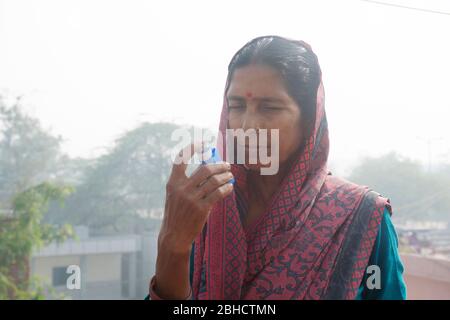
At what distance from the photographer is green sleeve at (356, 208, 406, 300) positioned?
76cm

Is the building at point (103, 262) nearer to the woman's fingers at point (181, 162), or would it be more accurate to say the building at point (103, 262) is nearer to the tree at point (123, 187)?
the tree at point (123, 187)

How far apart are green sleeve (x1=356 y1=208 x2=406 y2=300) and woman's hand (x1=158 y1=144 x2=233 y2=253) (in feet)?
0.95

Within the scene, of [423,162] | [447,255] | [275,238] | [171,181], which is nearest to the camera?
[171,181]

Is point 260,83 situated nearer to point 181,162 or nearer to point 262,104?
point 262,104

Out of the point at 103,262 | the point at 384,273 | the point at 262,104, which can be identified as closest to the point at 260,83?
the point at 262,104

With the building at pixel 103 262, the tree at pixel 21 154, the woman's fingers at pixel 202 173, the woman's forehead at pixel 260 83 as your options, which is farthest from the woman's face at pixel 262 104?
the tree at pixel 21 154

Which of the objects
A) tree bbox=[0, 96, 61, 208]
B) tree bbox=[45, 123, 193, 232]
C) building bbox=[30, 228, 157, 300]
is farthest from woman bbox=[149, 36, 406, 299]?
tree bbox=[0, 96, 61, 208]

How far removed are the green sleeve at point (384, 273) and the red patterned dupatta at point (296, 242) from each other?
0.09 ft

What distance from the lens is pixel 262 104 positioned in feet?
2.53

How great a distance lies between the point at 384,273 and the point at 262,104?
0.35m
